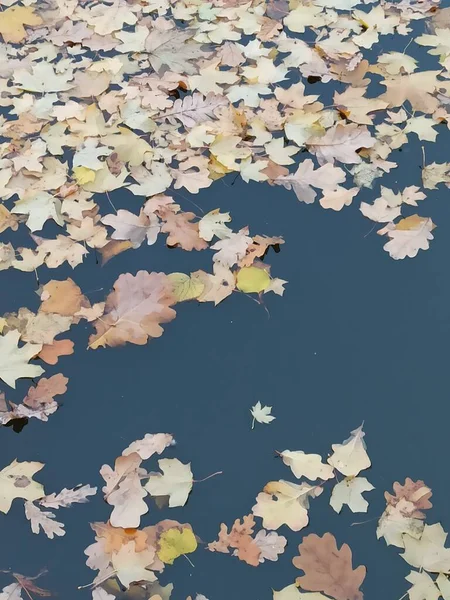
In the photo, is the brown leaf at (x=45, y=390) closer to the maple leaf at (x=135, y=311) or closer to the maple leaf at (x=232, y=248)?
the maple leaf at (x=135, y=311)

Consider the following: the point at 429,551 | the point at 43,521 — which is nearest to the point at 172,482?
the point at 43,521

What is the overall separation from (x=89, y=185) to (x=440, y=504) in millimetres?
1756

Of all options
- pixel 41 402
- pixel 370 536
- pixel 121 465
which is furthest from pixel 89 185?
pixel 370 536

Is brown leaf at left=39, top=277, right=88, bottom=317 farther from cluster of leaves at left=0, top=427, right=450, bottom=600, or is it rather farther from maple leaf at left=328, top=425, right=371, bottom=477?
maple leaf at left=328, top=425, right=371, bottom=477

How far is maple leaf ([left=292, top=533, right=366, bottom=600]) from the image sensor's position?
1620 mm

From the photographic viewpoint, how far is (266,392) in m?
1.98

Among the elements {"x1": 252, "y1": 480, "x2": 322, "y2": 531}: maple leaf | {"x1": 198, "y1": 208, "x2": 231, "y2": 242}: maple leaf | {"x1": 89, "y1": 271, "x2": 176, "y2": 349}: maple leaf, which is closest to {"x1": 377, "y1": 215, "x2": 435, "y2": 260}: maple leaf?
{"x1": 198, "y1": 208, "x2": 231, "y2": 242}: maple leaf

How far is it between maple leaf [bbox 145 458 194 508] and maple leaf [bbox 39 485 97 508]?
173 millimetres

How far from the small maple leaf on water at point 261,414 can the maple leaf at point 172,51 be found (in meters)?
1.80

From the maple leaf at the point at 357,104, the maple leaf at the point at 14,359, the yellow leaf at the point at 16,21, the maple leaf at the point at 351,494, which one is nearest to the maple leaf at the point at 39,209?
the maple leaf at the point at 14,359

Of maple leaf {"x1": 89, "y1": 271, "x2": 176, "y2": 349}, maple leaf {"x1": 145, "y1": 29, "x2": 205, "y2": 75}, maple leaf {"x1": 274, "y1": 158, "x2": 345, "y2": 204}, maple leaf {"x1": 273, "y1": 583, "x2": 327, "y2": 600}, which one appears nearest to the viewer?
maple leaf {"x1": 273, "y1": 583, "x2": 327, "y2": 600}

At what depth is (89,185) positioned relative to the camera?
8.45 ft

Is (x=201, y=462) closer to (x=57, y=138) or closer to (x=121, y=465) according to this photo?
(x=121, y=465)

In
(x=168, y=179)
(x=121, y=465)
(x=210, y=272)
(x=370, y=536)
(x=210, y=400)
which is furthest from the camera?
(x=168, y=179)
